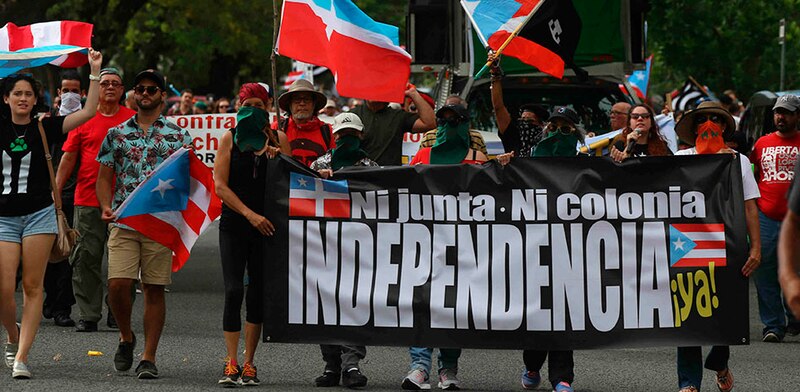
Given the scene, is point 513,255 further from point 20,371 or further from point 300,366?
point 20,371

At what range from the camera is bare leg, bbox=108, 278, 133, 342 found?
10.0 metres

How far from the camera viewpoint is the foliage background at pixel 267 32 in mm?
26812

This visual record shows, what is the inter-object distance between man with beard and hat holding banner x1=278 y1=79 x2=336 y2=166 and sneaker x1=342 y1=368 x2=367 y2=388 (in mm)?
1606

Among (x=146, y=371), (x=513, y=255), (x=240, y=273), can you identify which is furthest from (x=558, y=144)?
(x=146, y=371)

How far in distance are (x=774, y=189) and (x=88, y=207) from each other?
5.23m

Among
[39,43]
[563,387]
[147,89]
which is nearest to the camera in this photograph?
[563,387]

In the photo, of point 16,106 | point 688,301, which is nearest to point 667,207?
point 688,301

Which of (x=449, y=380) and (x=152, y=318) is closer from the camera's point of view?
(x=449, y=380)

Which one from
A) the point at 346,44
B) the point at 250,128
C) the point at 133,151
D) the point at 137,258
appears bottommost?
the point at 137,258

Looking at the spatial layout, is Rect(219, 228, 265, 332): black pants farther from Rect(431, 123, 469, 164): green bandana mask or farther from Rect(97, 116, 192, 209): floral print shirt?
Rect(431, 123, 469, 164): green bandana mask

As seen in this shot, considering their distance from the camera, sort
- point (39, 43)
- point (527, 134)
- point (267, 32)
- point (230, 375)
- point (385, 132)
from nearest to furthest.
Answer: point (230, 375) < point (39, 43) < point (527, 134) < point (385, 132) < point (267, 32)

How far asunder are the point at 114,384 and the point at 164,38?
3154 cm

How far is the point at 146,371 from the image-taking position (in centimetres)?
976

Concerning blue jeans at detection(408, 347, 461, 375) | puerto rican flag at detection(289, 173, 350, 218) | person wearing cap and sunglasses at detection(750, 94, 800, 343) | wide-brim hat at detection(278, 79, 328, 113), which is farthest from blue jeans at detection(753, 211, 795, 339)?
puerto rican flag at detection(289, 173, 350, 218)
